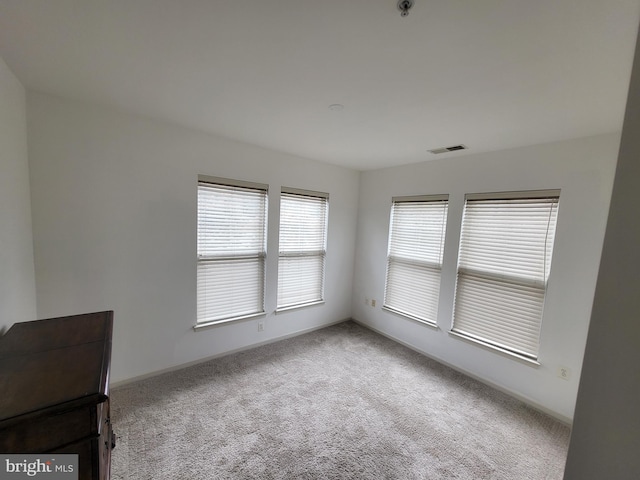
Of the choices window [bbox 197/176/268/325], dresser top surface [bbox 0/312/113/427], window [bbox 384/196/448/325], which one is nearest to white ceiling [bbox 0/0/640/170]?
window [bbox 197/176/268/325]

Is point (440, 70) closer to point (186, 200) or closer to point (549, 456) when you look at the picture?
point (186, 200)

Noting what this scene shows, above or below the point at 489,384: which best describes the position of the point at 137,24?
above

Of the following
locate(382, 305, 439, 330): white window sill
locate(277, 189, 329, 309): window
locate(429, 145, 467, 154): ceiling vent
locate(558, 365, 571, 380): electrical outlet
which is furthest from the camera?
locate(277, 189, 329, 309): window

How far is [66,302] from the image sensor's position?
6.66 feet

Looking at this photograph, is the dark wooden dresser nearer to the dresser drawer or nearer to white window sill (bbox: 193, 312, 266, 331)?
the dresser drawer

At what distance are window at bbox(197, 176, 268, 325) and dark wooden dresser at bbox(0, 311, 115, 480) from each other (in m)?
1.46

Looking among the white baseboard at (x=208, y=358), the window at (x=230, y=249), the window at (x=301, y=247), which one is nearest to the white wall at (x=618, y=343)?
the window at (x=230, y=249)

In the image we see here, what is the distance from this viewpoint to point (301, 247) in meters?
3.44

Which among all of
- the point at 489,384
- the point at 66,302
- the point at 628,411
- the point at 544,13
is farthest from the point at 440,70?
the point at 66,302

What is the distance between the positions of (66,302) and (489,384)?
13.0ft

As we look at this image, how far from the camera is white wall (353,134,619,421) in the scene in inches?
80.9

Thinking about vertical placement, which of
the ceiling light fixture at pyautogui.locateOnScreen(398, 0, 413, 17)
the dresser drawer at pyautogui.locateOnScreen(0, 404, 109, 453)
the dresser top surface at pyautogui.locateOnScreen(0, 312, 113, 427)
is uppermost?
the ceiling light fixture at pyautogui.locateOnScreen(398, 0, 413, 17)

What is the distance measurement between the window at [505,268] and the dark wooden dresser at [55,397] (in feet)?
10.1

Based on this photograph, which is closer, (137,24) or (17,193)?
(137,24)
